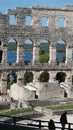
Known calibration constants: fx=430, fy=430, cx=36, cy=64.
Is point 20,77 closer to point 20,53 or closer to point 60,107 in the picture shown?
point 20,53

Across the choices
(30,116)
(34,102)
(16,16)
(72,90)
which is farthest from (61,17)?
(30,116)

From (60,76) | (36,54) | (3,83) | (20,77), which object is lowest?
(3,83)

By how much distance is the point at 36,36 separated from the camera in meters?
44.7

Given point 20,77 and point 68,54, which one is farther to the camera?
point 68,54

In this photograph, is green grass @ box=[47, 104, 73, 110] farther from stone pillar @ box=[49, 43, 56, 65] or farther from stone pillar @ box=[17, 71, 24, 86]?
stone pillar @ box=[49, 43, 56, 65]

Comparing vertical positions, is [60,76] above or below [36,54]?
below

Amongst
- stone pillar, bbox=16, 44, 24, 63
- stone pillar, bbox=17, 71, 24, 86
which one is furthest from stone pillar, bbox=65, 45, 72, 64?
stone pillar, bbox=17, 71, 24, 86

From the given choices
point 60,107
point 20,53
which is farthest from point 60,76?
point 60,107

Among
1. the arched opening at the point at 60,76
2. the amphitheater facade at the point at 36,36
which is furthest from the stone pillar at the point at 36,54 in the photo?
the arched opening at the point at 60,76

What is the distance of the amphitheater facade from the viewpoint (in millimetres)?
43250

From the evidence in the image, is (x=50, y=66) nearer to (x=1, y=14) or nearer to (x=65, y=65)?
(x=65, y=65)

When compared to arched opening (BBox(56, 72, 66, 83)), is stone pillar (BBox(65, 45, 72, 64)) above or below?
above

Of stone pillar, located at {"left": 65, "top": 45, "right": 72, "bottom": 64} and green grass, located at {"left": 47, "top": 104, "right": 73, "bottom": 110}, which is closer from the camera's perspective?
green grass, located at {"left": 47, "top": 104, "right": 73, "bottom": 110}

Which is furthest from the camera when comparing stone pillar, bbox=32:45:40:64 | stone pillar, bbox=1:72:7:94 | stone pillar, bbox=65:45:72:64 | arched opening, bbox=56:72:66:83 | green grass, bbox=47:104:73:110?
arched opening, bbox=56:72:66:83
